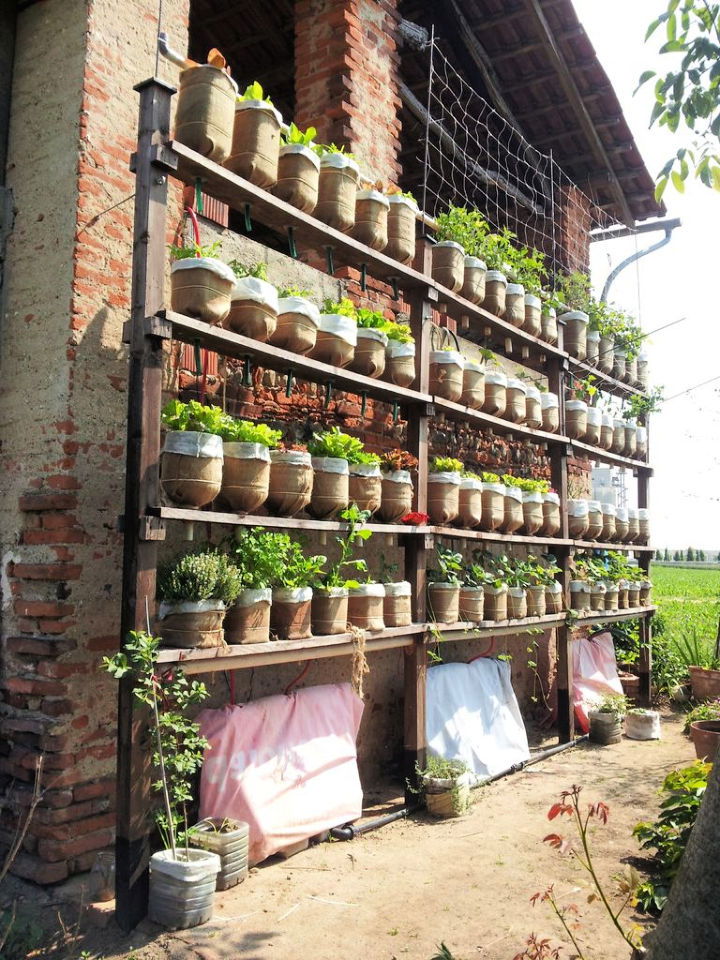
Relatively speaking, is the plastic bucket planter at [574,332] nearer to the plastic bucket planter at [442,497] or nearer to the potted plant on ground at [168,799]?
the plastic bucket planter at [442,497]

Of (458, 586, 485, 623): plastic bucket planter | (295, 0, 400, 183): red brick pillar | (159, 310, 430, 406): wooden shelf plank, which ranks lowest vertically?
(458, 586, 485, 623): plastic bucket planter

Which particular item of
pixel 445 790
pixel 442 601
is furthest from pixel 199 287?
pixel 445 790

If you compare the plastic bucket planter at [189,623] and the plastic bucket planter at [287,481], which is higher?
the plastic bucket planter at [287,481]

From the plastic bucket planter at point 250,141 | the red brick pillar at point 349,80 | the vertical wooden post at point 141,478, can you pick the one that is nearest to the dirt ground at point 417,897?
the vertical wooden post at point 141,478

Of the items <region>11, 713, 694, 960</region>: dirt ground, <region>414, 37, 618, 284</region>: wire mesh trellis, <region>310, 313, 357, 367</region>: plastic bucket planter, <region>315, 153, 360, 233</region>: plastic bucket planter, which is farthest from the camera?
<region>414, 37, 618, 284</region>: wire mesh trellis

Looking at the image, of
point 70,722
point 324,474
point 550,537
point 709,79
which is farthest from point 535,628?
point 709,79

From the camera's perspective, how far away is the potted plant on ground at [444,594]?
5238 millimetres

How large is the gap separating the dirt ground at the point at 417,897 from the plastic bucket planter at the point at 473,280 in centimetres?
355

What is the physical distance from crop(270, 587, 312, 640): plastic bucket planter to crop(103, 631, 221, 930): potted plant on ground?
2.11 feet

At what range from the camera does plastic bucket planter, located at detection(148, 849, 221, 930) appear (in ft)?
10.5

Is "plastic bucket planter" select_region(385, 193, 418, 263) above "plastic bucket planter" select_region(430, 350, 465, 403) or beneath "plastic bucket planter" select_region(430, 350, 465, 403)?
above

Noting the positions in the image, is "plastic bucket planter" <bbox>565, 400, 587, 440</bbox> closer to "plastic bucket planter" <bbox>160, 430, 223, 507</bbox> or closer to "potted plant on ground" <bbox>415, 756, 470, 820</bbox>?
"potted plant on ground" <bbox>415, 756, 470, 820</bbox>

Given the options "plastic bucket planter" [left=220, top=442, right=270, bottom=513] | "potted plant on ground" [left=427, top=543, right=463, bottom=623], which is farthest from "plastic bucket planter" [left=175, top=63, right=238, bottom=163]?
"potted plant on ground" [left=427, top=543, right=463, bottom=623]

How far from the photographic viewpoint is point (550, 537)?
6680 mm
